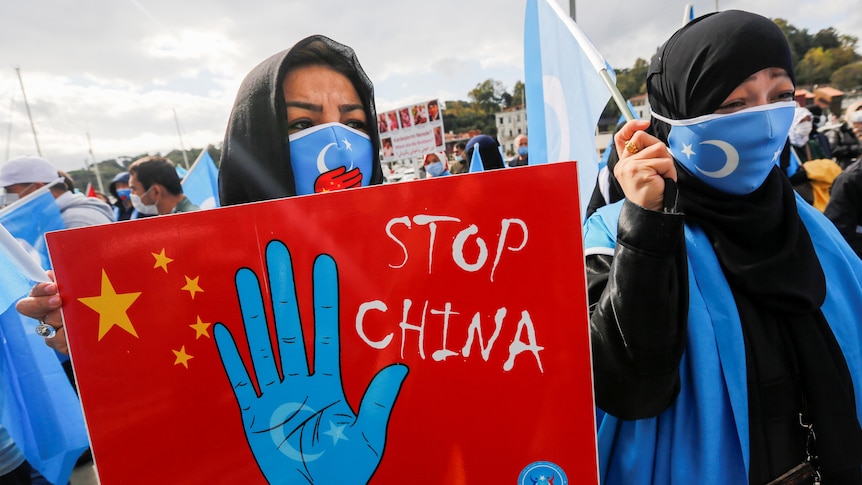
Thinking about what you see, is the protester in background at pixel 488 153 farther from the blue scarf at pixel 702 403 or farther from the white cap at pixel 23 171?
the blue scarf at pixel 702 403

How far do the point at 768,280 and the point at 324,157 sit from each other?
4.07 feet

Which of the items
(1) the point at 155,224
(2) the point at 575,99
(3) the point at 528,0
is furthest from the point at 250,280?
(3) the point at 528,0

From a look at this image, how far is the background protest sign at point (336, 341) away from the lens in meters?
0.91

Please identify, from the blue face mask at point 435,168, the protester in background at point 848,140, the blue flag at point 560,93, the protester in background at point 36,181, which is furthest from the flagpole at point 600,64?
the blue face mask at point 435,168

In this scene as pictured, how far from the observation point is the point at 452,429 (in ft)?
3.08

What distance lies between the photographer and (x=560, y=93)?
1.96 metres

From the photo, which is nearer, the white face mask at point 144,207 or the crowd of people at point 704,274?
the crowd of people at point 704,274

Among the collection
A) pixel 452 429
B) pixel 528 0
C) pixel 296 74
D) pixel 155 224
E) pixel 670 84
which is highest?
pixel 528 0

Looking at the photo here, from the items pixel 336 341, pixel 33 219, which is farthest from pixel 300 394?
pixel 33 219

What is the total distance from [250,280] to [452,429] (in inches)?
20.7

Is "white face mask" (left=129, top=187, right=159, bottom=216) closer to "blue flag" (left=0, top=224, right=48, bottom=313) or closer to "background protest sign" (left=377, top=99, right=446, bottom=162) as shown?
"blue flag" (left=0, top=224, right=48, bottom=313)

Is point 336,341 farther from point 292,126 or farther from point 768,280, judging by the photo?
point 768,280

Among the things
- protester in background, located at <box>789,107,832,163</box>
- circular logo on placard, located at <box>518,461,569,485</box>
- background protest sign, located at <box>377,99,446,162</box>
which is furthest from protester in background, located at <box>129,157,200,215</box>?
protester in background, located at <box>789,107,832,163</box>

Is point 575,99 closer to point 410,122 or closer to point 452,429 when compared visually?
point 452,429
